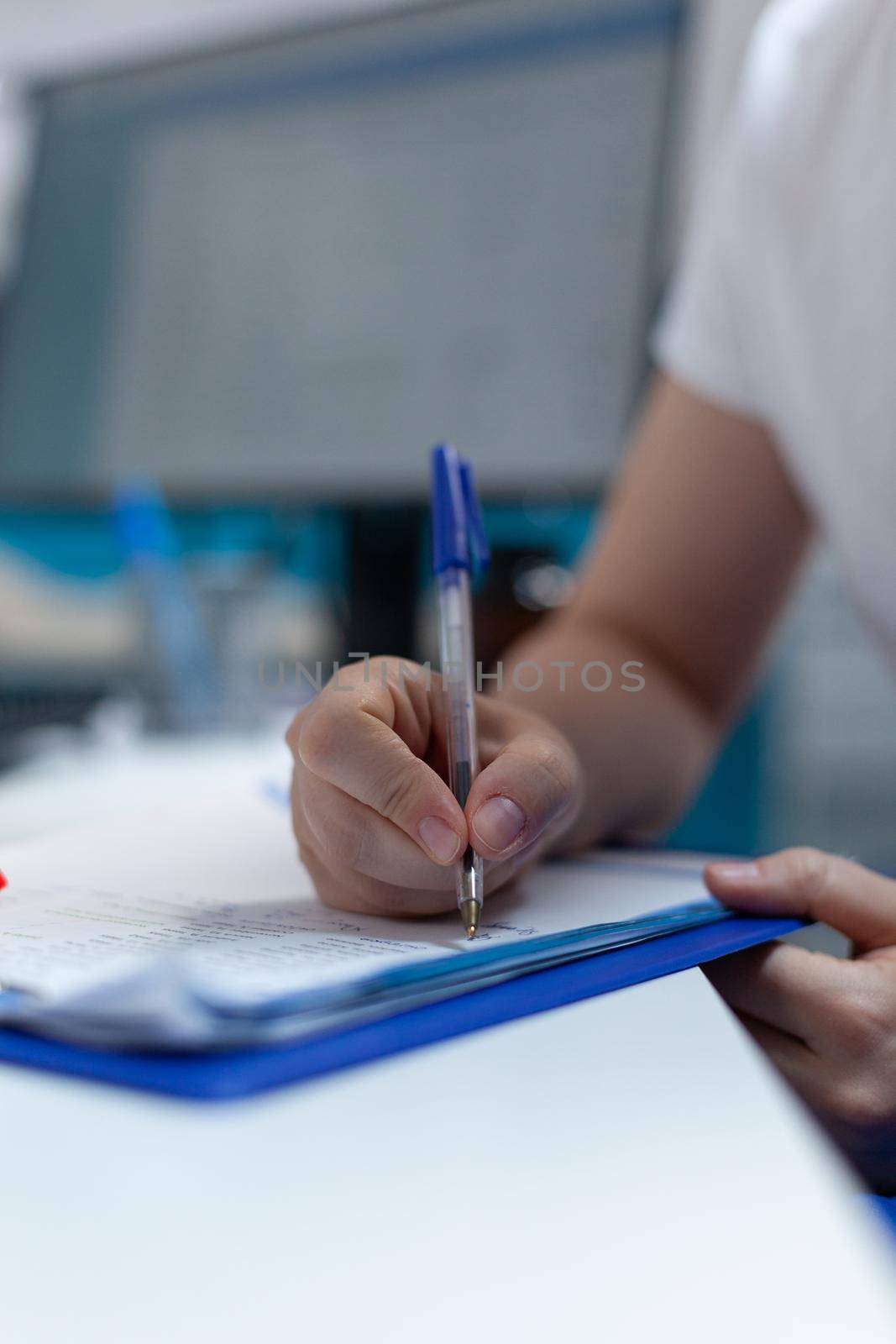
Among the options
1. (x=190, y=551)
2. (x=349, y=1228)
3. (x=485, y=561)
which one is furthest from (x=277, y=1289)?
(x=190, y=551)

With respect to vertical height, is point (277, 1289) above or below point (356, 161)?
below

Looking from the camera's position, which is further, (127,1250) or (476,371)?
(476,371)

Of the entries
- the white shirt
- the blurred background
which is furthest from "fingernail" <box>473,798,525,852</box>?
the blurred background

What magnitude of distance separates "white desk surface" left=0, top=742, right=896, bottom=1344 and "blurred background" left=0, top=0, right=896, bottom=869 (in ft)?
1.74

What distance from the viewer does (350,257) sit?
2.70ft

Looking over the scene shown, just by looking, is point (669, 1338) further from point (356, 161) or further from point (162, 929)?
point (356, 161)

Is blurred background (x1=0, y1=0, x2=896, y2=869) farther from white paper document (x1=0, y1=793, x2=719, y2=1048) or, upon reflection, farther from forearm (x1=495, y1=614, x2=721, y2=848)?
white paper document (x1=0, y1=793, x2=719, y2=1048)

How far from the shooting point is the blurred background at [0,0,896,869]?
769 mm

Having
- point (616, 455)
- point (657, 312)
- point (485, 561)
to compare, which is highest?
point (657, 312)

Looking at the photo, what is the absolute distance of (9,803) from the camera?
538mm

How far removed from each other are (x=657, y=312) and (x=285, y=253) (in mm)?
300

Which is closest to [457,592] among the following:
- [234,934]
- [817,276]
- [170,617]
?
[234,934]

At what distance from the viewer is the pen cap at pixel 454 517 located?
1.12 feet

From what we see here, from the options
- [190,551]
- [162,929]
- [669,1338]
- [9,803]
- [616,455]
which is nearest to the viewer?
[669,1338]
